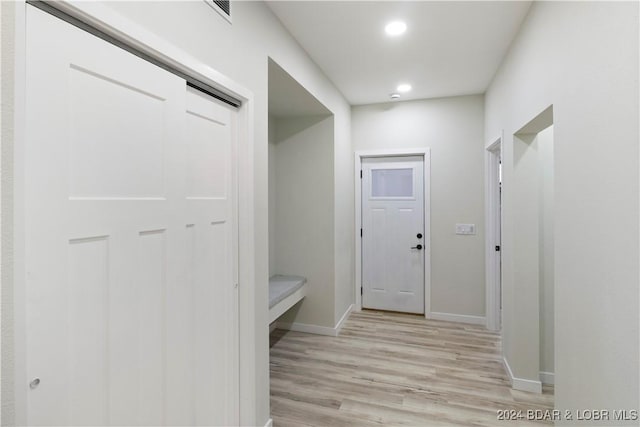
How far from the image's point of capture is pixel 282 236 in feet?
12.4

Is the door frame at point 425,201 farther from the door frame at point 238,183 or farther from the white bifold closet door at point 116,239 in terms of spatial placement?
the white bifold closet door at point 116,239

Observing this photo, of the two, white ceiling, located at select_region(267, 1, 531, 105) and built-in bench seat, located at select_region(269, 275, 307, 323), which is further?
built-in bench seat, located at select_region(269, 275, 307, 323)

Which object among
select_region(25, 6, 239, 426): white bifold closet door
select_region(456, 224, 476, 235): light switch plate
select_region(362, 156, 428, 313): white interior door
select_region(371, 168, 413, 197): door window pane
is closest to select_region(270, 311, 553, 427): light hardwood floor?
select_region(362, 156, 428, 313): white interior door

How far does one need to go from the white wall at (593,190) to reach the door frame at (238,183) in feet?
5.25

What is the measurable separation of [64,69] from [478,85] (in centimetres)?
366

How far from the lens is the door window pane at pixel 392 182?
419 centimetres

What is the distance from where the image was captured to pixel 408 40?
8.27ft

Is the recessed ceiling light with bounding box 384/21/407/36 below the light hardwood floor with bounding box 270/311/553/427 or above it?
above

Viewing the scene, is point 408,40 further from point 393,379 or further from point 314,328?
point 314,328

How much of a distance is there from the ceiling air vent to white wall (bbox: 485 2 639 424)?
1602 mm

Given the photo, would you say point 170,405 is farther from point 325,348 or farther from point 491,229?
point 491,229

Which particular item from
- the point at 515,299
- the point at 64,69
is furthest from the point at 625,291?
the point at 64,69

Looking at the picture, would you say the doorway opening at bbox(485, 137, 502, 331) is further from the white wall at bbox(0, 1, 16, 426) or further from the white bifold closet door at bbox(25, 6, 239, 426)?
the white wall at bbox(0, 1, 16, 426)

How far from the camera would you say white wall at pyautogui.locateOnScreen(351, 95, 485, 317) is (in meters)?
3.85
